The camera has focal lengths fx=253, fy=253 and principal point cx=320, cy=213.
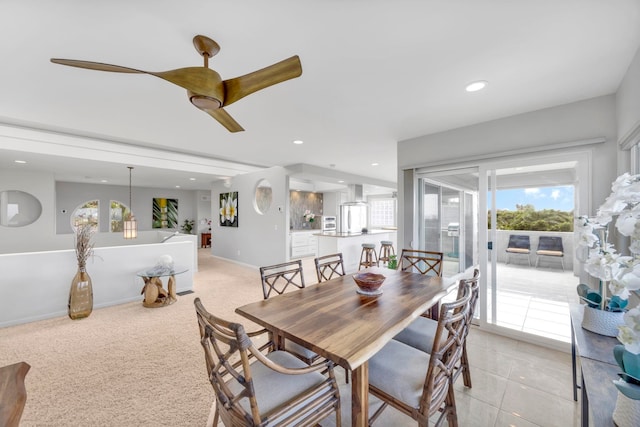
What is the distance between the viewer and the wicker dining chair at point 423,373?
1.21 metres

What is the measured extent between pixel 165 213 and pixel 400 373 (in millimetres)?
10315

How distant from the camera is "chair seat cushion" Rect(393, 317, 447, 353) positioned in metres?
1.77

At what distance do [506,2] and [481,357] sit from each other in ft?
9.04

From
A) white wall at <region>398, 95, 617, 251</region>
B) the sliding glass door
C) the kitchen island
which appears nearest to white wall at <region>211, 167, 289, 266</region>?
the kitchen island

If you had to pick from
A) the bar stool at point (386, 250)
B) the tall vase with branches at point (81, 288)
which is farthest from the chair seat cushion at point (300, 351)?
the bar stool at point (386, 250)

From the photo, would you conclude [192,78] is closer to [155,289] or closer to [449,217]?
[155,289]

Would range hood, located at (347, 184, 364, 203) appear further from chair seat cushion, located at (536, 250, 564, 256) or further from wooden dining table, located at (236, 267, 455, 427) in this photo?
wooden dining table, located at (236, 267, 455, 427)

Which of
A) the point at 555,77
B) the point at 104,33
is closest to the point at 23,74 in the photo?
the point at 104,33

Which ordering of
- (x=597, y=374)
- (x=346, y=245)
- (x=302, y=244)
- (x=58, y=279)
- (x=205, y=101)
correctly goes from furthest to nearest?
(x=302, y=244) → (x=346, y=245) → (x=58, y=279) → (x=205, y=101) → (x=597, y=374)

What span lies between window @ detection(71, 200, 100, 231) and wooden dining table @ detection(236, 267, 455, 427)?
911cm

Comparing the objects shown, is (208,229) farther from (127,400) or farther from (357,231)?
(127,400)

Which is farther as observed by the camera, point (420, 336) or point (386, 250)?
point (386, 250)

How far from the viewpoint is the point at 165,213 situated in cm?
952

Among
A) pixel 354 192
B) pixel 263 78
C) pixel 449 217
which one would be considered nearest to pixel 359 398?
pixel 263 78
